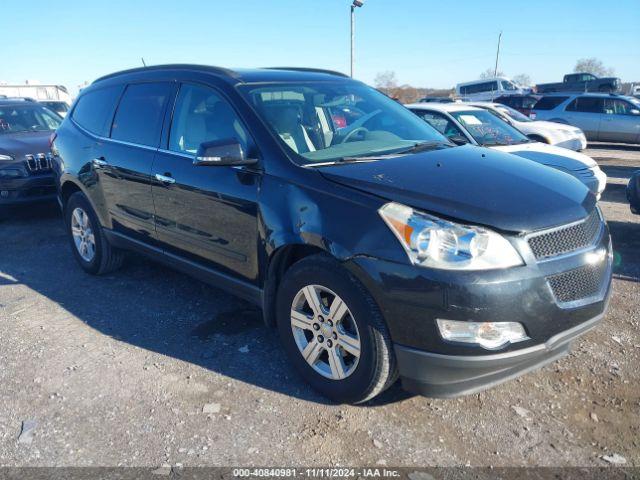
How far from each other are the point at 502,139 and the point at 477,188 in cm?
506

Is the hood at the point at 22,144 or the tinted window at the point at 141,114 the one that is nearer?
the tinted window at the point at 141,114

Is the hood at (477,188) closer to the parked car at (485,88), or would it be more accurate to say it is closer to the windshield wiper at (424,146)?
the windshield wiper at (424,146)

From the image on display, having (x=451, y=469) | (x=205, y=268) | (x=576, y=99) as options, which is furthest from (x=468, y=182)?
→ (x=576, y=99)

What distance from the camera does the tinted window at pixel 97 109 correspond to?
4.75 metres

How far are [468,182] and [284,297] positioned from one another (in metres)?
1.24

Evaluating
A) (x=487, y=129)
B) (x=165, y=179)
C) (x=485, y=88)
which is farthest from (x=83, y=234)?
(x=485, y=88)

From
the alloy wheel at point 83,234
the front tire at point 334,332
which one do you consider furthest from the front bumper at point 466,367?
the alloy wheel at point 83,234

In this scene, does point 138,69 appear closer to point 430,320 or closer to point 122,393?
point 122,393

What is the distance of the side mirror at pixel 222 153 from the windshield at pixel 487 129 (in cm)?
485

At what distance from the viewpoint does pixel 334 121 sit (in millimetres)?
3791

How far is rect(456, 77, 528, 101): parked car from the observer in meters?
28.7

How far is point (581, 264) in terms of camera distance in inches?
105

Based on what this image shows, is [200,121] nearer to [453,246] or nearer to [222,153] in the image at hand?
[222,153]

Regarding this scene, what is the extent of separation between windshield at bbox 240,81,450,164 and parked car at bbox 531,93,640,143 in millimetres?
13799
